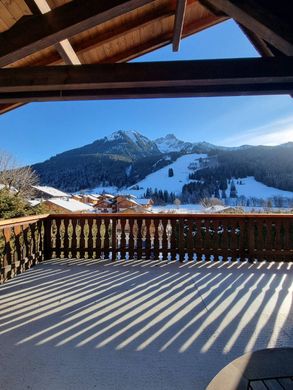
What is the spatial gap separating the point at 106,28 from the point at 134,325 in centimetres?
328

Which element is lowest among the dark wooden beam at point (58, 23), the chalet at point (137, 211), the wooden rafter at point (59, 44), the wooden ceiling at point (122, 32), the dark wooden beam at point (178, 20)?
the chalet at point (137, 211)

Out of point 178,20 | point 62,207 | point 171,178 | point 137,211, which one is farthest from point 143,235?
point 171,178

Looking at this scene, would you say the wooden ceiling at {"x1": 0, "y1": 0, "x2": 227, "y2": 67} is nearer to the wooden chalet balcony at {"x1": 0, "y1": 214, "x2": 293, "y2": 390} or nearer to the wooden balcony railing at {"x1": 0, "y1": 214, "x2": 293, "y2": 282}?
the wooden chalet balcony at {"x1": 0, "y1": 214, "x2": 293, "y2": 390}

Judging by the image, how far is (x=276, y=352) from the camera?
5.45ft

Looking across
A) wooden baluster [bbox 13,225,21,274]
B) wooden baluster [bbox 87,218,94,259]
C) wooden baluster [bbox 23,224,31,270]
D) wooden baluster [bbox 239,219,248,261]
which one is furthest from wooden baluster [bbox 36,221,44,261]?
wooden baluster [bbox 239,219,248,261]

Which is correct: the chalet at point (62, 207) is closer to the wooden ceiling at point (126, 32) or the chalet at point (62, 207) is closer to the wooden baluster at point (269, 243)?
the wooden ceiling at point (126, 32)

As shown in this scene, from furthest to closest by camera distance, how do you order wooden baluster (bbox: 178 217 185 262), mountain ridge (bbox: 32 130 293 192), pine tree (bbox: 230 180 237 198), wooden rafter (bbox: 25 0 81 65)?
mountain ridge (bbox: 32 130 293 192)
pine tree (bbox: 230 180 237 198)
wooden baluster (bbox: 178 217 185 262)
wooden rafter (bbox: 25 0 81 65)

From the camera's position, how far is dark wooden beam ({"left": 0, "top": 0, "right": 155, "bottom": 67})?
1.79 m

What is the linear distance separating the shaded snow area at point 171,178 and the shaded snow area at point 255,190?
6133 millimetres

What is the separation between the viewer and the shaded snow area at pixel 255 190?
19.3m

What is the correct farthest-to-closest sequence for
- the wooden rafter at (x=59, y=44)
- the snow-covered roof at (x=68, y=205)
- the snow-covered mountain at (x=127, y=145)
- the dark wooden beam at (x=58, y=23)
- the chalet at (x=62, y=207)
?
1. the snow-covered mountain at (x=127, y=145)
2. the snow-covered roof at (x=68, y=205)
3. the chalet at (x=62, y=207)
4. the wooden rafter at (x=59, y=44)
5. the dark wooden beam at (x=58, y=23)

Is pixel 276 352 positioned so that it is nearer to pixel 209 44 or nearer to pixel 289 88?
pixel 289 88

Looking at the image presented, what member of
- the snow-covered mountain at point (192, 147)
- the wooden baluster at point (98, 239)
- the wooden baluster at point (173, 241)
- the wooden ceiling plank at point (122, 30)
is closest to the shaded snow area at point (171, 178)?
the snow-covered mountain at point (192, 147)

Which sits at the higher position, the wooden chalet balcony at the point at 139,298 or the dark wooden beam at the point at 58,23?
the dark wooden beam at the point at 58,23
